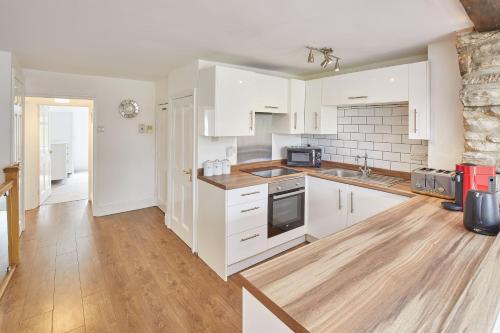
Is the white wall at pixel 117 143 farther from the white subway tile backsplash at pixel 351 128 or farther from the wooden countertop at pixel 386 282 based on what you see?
the wooden countertop at pixel 386 282

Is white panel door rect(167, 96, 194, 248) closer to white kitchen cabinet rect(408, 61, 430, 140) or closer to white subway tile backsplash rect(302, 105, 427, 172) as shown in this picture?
white subway tile backsplash rect(302, 105, 427, 172)

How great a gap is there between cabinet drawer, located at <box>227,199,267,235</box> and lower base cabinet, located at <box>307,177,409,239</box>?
0.70 metres

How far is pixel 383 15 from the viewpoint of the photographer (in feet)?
6.08

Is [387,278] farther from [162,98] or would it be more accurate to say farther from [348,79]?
[162,98]

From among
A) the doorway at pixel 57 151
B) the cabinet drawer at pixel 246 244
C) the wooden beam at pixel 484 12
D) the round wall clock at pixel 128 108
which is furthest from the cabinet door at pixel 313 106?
the doorway at pixel 57 151

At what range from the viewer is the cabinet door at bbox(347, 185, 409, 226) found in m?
2.45

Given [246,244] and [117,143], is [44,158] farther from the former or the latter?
[246,244]

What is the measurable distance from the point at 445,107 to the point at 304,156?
5.29ft

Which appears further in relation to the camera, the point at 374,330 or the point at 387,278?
the point at 387,278

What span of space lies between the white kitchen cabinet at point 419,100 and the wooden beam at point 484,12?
1.91 ft

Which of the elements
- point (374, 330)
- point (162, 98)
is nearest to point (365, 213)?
point (374, 330)

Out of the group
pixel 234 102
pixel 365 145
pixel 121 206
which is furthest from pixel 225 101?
pixel 121 206

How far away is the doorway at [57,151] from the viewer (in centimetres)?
464

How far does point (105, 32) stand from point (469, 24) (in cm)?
283
